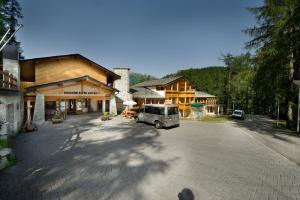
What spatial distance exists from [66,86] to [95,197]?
16.1m

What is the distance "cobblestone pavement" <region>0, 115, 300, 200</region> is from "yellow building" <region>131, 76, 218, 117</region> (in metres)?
19.9

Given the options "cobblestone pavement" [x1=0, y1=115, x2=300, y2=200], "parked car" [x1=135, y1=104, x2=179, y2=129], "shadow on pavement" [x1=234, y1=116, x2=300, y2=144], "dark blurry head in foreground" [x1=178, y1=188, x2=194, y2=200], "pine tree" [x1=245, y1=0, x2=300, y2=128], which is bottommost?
"shadow on pavement" [x1=234, y1=116, x2=300, y2=144]

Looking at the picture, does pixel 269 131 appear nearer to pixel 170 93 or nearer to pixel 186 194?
pixel 186 194

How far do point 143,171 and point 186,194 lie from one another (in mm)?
2093

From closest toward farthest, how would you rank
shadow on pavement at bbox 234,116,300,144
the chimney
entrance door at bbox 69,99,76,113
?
1. shadow on pavement at bbox 234,116,300,144
2. entrance door at bbox 69,99,76,113
3. the chimney

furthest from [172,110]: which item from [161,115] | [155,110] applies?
[155,110]

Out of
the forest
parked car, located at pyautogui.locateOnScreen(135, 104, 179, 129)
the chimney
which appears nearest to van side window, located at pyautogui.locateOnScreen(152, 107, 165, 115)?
parked car, located at pyautogui.locateOnScreen(135, 104, 179, 129)

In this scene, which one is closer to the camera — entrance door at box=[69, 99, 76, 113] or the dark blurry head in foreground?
the dark blurry head in foreground

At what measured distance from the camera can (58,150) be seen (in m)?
9.40

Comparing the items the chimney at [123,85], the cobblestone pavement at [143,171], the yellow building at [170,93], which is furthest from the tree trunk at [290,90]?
the chimney at [123,85]

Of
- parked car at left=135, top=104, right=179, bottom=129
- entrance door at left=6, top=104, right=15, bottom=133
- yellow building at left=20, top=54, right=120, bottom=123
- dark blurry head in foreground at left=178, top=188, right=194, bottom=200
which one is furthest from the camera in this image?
yellow building at left=20, top=54, right=120, bottom=123

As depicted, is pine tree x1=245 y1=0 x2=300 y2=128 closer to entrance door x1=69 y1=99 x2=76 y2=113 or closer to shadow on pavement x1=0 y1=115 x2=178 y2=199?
shadow on pavement x1=0 y1=115 x2=178 y2=199

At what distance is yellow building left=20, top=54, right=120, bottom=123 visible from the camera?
56.7ft

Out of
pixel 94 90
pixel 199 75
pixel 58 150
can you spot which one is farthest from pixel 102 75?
pixel 199 75
